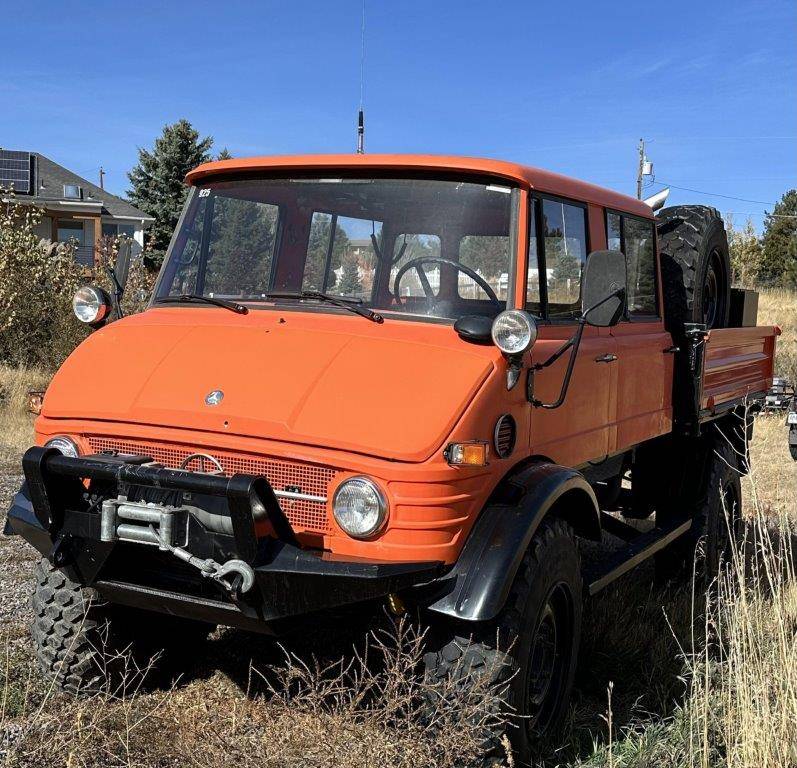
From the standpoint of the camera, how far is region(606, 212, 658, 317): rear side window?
4.99 metres

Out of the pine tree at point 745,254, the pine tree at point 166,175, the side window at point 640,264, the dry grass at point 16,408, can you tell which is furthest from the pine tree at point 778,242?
the side window at point 640,264

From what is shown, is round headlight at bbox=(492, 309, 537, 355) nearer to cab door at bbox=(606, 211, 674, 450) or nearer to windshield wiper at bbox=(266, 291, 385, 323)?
windshield wiper at bbox=(266, 291, 385, 323)

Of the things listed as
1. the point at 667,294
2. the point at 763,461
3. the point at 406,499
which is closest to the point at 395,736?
the point at 406,499

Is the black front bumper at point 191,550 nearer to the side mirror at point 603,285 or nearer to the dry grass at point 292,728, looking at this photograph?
the dry grass at point 292,728

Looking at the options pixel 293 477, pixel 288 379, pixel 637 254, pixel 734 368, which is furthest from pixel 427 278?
pixel 734 368

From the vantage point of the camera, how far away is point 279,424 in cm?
316

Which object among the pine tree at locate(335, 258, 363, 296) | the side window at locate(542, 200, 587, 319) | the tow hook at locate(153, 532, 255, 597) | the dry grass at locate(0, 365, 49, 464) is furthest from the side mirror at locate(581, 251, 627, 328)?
the dry grass at locate(0, 365, 49, 464)

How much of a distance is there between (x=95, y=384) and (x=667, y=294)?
3766 mm

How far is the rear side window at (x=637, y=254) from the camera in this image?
4.99 m

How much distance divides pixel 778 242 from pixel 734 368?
140 feet

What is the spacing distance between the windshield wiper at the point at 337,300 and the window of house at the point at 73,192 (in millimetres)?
39556

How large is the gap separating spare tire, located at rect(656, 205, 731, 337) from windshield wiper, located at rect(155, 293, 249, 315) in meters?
2.98

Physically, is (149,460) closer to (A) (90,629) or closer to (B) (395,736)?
(A) (90,629)

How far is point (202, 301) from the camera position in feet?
13.5
